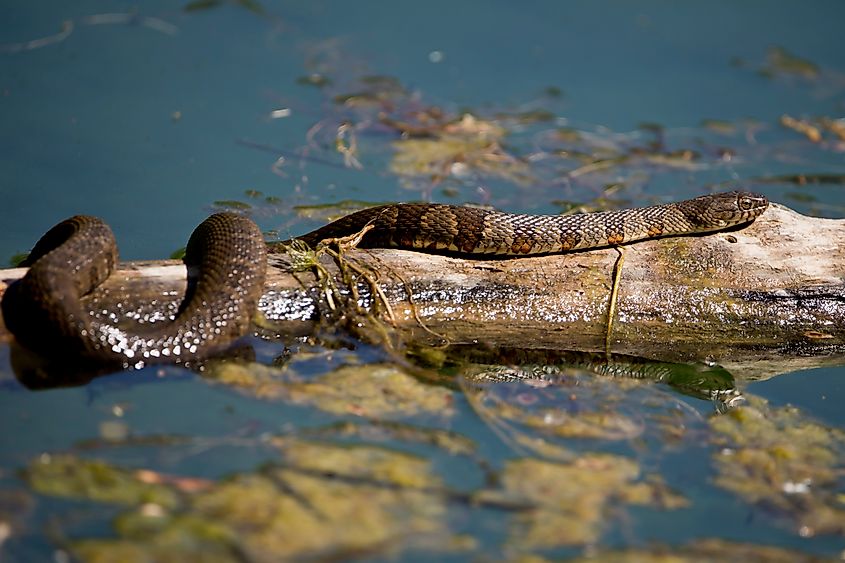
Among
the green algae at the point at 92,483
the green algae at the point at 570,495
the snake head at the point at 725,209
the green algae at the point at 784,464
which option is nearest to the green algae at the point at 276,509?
the green algae at the point at 92,483

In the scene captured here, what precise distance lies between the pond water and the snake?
0.57 feet

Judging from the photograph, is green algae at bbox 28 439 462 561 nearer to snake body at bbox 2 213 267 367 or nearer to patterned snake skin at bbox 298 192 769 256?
snake body at bbox 2 213 267 367

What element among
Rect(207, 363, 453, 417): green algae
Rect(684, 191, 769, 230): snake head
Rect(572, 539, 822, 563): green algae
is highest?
Rect(684, 191, 769, 230): snake head

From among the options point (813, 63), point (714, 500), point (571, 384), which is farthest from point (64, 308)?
point (813, 63)

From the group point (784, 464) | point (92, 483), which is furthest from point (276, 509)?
point (784, 464)

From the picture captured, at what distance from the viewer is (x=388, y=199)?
7.82 metres

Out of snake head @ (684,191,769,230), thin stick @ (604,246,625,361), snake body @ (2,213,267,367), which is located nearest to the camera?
snake body @ (2,213,267,367)

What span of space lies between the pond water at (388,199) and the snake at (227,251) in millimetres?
174

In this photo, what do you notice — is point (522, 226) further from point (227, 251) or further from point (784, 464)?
point (784, 464)

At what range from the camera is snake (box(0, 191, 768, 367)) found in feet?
15.5

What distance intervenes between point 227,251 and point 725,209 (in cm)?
272

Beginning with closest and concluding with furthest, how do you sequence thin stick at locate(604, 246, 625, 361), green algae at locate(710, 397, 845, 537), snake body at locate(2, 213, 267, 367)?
1. green algae at locate(710, 397, 845, 537)
2. snake body at locate(2, 213, 267, 367)
3. thin stick at locate(604, 246, 625, 361)

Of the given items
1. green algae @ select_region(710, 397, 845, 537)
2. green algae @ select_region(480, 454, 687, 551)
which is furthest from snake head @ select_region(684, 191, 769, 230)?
green algae @ select_region(480, 454, 687, 551)

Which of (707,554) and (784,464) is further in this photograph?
(784,464)
